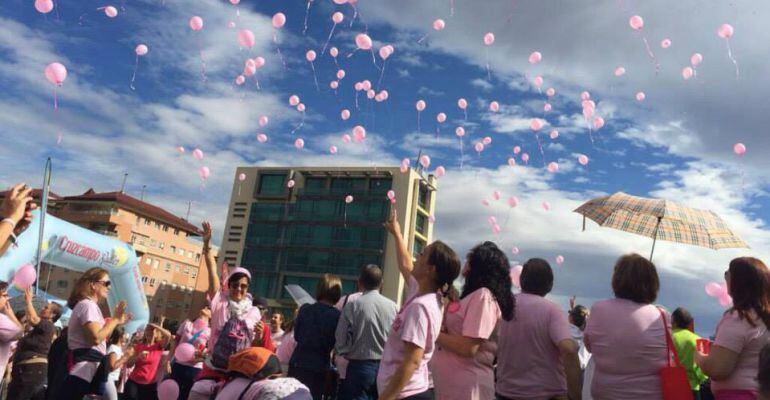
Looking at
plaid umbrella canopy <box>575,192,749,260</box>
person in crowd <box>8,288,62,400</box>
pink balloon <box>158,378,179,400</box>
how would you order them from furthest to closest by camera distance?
plaid umbrella canopy <box>575,192,749,260</box> < person in crowd <box>8,288,62,400</box> < pink balloon <box>158,378,179,400</box>

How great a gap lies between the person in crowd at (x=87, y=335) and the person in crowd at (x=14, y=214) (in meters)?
1.67

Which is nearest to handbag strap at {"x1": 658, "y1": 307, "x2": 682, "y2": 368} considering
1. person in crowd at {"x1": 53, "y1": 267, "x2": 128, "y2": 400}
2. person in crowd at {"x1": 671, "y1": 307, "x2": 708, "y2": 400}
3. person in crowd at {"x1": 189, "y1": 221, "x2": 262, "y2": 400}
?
person in crowd at {"x1": 671, "y1": 307, "x2": 708, "y2": 400}

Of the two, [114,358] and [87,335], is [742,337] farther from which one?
[114,358]

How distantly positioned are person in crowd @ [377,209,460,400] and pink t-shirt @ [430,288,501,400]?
12 centimetres

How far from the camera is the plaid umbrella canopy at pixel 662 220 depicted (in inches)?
262

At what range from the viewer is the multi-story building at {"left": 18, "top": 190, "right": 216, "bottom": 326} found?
174 ft

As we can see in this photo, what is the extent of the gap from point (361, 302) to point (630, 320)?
2212 mm

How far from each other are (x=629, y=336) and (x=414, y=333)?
1229mm

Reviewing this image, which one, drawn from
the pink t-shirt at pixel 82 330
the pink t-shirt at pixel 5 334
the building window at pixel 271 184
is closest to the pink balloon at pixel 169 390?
the pink t-shirt at pixel 82 330

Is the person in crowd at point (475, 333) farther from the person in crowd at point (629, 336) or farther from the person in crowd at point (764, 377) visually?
the person in crowd at point (764, 377)

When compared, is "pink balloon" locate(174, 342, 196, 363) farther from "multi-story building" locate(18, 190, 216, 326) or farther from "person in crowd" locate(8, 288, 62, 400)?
"multi-story building" locate(18, 190, 216, 326)

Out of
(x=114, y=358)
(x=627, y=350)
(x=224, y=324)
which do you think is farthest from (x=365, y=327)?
(x=114, y=358)

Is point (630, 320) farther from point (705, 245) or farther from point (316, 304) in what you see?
point (705, 245)

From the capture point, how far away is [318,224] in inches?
1961
